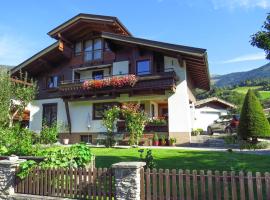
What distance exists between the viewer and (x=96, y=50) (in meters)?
27.9

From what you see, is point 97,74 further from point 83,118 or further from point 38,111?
point 38,111

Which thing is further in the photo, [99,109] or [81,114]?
[81,114]

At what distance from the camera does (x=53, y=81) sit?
99.1 feet

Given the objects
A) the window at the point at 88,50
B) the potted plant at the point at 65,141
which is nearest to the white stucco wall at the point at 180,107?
the window at the point at 88,50

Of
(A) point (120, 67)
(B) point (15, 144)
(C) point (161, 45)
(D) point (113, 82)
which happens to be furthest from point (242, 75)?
(B) point (15, 144)

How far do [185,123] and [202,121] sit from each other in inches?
482

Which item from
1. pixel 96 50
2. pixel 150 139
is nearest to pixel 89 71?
pixel 96 50

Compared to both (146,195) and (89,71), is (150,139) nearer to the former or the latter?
(89,71)

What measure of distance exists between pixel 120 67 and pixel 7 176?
1779 centimetres

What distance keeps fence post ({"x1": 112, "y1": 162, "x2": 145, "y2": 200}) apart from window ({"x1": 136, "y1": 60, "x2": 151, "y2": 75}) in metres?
17.2

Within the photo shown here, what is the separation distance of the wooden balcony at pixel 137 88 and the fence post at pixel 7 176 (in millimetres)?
14526

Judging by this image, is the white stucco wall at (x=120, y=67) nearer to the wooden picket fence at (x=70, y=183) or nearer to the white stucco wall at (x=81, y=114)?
the white stucco wall at (x=81, y=114)

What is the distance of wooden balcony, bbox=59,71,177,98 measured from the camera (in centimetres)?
2211

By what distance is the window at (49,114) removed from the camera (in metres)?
29.1
